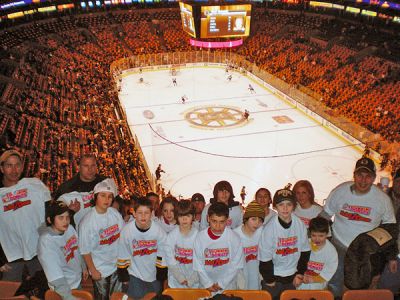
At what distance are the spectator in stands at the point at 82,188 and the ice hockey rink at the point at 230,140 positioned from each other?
33.8 feet

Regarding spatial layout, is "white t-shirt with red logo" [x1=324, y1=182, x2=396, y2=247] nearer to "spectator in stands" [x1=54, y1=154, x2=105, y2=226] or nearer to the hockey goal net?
"spectator in stands" [x1=54, y1=154, x2=105, y2=226]

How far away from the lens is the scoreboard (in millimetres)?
26297

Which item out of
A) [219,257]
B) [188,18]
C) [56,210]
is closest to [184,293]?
[219,257]

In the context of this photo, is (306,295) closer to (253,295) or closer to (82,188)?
(253,295)

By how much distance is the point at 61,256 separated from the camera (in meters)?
4.46

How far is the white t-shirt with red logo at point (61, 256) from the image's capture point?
4312mm

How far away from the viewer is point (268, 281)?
4719 millimetres

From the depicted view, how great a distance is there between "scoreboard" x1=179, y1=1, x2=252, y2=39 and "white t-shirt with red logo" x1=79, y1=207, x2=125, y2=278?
23.6m

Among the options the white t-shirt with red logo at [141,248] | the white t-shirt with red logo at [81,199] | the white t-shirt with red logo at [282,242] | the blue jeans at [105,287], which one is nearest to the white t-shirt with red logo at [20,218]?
the white t-shirt with red logo at [81,199]

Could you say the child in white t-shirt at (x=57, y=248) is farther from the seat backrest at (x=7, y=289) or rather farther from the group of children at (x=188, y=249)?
the seat backrest at (x=7, y=289)

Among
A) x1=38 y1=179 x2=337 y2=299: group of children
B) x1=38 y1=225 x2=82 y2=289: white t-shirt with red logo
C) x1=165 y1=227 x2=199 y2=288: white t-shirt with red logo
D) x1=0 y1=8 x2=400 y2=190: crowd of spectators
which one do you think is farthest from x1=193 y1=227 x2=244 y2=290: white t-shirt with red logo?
x1=0 y1=8 x2=400 y2=190: crowd of spectators

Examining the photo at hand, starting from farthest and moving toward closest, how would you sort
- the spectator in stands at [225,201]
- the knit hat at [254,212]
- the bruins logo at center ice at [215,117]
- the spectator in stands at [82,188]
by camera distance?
1. the bruins logo at center ice at [215,117]
2. the spectator in stands at [225,201]
3. the spectator in stands at [82,188]
4. the knit hat at [254,212]

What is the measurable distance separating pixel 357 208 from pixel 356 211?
0.04 metres

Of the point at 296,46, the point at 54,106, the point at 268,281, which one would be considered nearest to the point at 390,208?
the point at 268,281
